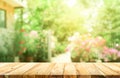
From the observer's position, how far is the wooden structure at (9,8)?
10.8m

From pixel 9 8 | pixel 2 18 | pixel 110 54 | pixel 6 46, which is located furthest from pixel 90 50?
pixel 9 8

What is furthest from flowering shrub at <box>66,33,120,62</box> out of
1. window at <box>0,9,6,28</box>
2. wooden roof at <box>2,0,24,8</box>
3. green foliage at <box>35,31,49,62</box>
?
wooden roof at <box>2,0,24,8</box>

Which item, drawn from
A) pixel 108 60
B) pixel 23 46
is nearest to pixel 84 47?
pixel 108 60

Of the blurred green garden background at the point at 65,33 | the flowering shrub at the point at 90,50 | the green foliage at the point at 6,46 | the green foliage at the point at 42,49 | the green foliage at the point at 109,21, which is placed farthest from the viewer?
the green foliage at the point at 109,21

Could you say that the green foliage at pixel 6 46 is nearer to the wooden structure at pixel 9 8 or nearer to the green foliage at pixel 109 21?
the wooden structure at pixel 9 8

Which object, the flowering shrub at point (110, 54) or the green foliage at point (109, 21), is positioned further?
the green foliage at point (109, 21)

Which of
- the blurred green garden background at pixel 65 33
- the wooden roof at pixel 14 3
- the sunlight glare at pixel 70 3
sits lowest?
the blurred green garden background at pixel 65 33

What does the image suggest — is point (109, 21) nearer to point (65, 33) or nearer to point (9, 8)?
point (9, 8)

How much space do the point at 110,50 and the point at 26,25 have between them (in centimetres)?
781

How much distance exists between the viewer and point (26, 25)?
623 inches

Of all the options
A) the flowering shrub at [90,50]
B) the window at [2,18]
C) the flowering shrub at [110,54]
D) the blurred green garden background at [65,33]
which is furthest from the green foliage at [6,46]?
the flowering shrub at [110,54]

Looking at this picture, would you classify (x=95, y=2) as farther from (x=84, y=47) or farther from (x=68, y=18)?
(x=84, y=47)

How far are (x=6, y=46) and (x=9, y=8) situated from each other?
2.94m

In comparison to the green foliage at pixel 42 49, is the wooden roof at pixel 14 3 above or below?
above
